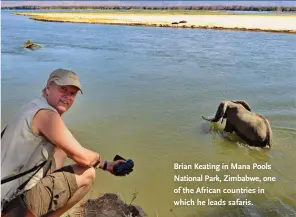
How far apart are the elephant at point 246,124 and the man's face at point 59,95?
517 cm

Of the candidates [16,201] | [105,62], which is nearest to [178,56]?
[105,62]

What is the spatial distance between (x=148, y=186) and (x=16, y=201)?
3036 mm

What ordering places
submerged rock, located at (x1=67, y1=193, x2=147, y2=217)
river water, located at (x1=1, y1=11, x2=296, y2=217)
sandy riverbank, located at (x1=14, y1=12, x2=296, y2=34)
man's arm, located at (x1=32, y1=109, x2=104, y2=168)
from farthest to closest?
sandy riverbank, located at (x1=14, y1=12, x2=296, y2=34)
river water, located at (x1=1, y1=11, x2=296, y2=217)
submerged rock, located at (x1=67, y1=193, x2=147, y2=217)
man's arm, located at (x1=32, y1=109, x2=104, y2=168)

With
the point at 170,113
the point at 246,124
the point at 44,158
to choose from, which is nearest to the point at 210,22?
the point at 170,113

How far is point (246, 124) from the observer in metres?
8.04

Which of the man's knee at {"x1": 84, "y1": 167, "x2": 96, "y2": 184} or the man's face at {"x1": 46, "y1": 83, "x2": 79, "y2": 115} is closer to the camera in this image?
the man's face at {"x1": 46, "y1": 83, "x2": 79, "y2": 115}

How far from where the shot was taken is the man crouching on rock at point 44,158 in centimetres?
331

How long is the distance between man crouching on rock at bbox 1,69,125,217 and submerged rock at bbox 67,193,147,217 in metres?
1.05

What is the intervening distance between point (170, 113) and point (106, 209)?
536 centimetres

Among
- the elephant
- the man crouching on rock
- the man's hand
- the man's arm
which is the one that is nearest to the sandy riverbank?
the elephant

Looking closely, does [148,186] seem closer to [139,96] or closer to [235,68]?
[139,96]

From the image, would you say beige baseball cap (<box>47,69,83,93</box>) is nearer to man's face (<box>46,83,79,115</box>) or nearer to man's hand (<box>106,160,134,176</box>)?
man's face (<box>46,83,79,115</box>)

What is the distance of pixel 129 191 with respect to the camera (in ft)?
20.0

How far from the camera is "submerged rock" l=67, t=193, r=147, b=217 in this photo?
16.2 ft
